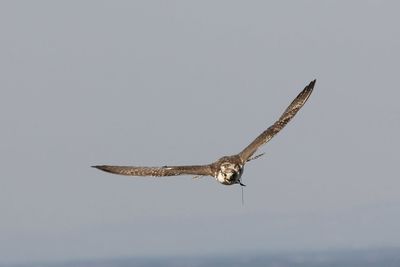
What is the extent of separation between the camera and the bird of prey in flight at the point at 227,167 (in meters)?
73.7

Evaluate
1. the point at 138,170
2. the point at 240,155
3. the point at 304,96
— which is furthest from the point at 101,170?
the point at 304,96

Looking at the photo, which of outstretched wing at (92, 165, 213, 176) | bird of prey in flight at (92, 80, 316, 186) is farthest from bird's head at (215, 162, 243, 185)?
outstretched wing at (92, 165, 213, 176)

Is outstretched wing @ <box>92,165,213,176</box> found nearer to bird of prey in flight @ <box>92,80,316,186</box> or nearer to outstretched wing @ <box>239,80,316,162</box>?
bird of prey in flight @ <box>92,80,316,186</box>

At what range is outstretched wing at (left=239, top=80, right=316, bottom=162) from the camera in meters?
75.0

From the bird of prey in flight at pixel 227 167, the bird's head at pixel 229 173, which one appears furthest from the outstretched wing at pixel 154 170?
the bird's head at pixel 229 173

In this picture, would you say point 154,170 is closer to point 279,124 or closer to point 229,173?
point 229,173

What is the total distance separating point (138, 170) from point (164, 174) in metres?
1.39

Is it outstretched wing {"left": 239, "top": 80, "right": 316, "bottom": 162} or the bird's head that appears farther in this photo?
outstretched wing {"left": 239, "top": 80, "right": 316, "bottom": 162}

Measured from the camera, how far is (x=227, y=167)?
7375cm

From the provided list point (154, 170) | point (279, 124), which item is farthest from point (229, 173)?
point (279, 124)

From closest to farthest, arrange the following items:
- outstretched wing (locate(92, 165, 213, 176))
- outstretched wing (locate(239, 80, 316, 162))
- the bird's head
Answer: the bird's head
outstretched wing (locate(239, 80, 316, 162))
outstretched wing (locate(92, 165, 213, 176))

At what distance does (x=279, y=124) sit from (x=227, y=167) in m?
4.96

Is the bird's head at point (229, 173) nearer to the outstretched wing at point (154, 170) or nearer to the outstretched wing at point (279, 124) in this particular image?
the outstretched wing at point (279, 124)

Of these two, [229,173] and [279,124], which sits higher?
[279,124]
